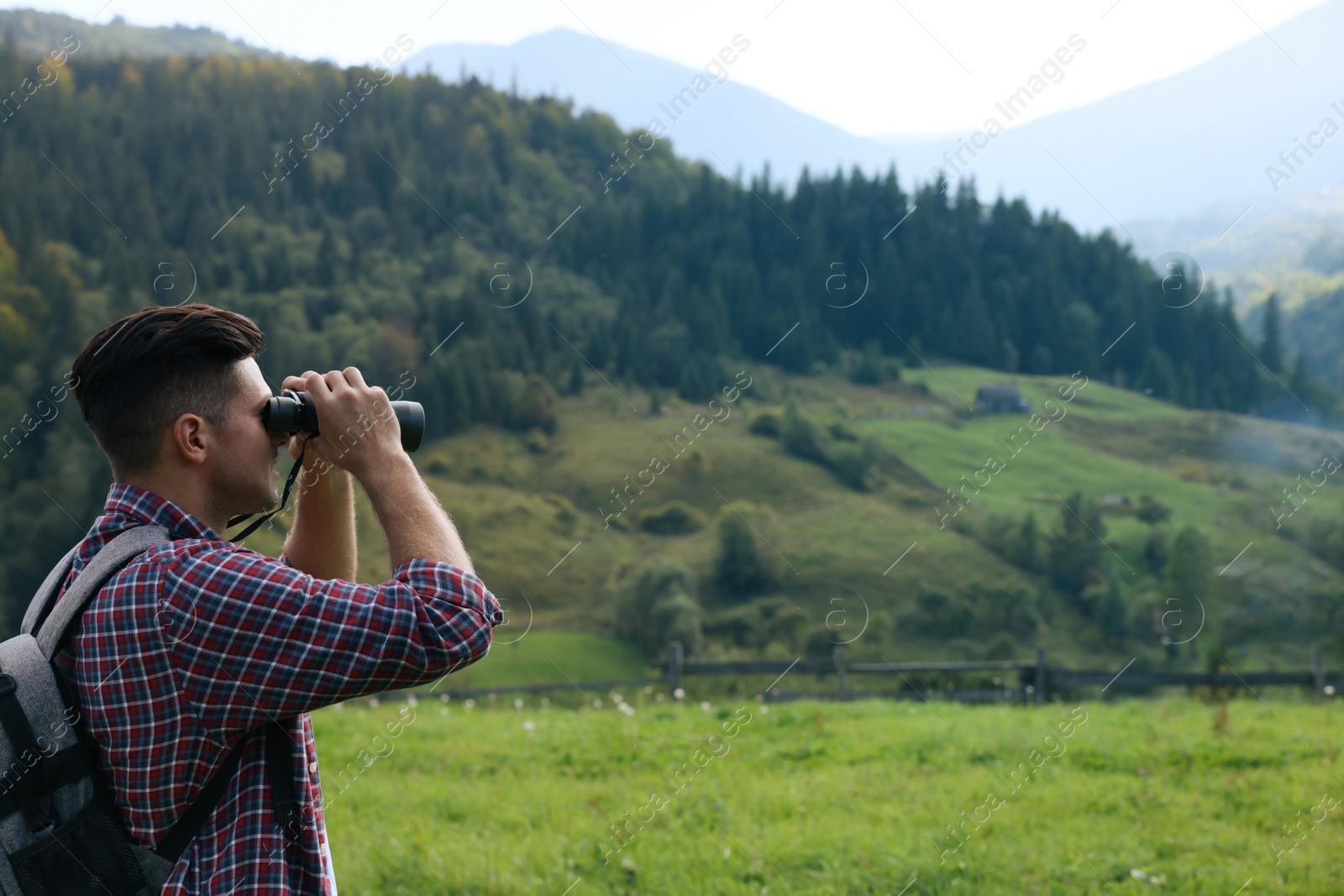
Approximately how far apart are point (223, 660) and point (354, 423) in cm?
42

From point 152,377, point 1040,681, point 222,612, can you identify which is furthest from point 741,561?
point 222,612

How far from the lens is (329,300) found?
6975 cm

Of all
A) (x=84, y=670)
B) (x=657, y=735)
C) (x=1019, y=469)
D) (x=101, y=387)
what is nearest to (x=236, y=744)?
(x=84, y=670)

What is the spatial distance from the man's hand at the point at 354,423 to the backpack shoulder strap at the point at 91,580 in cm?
31

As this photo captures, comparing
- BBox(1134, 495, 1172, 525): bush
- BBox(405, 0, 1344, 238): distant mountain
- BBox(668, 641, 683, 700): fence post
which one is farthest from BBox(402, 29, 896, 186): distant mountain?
BBox(668, 641, 683, 700): fence post

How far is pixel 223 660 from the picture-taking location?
4.78ft

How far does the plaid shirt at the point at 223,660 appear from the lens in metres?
1.45

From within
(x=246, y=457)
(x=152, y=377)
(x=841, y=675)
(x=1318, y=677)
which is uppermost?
(x=152, y=377)

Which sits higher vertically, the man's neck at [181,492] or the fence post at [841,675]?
A: the man's neck at [181,492]

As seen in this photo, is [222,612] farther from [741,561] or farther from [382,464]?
[741,561]

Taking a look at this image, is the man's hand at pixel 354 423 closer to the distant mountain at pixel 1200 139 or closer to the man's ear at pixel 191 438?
the man's ear at pixel 191 438

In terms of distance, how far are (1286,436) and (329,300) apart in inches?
2606

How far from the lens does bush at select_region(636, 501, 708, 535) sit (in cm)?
6031

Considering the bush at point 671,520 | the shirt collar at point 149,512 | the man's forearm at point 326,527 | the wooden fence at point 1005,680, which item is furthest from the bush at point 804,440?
the shirt collar at point 149,512
